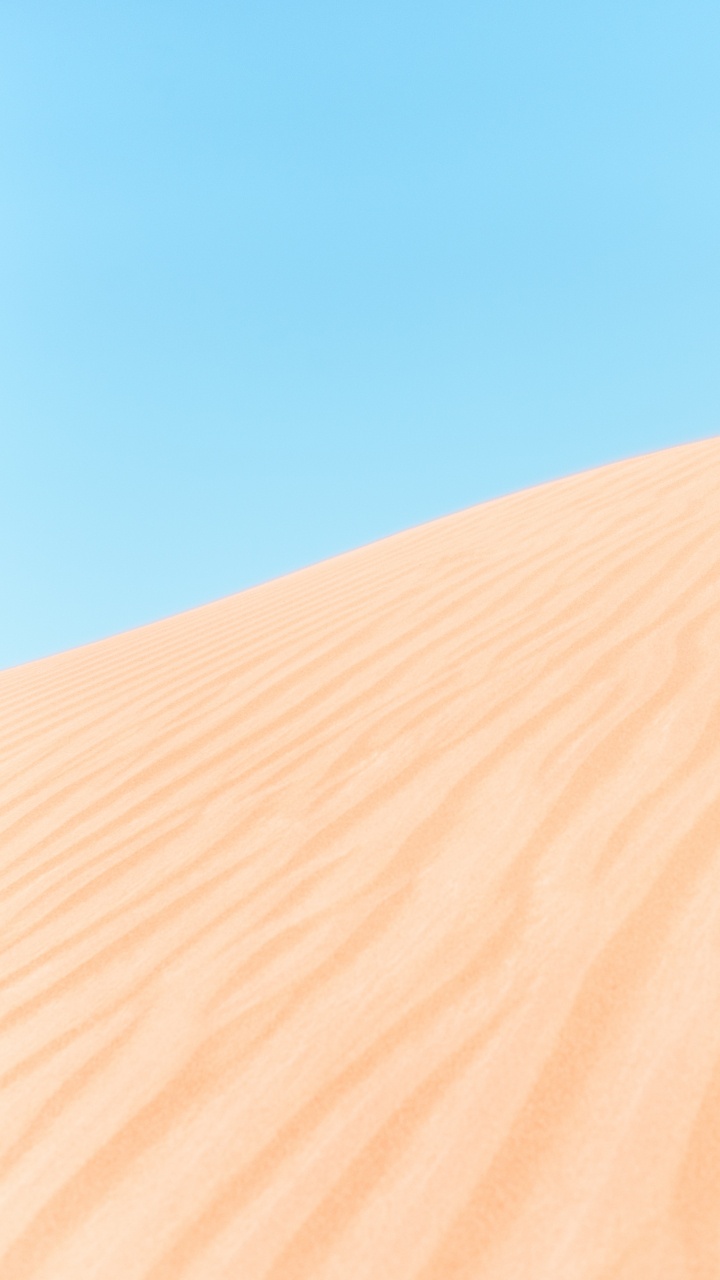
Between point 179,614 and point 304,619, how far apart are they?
7.93 feet

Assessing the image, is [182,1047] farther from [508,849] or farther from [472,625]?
→ [472,625]

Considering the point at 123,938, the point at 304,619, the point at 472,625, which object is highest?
the point at 304,619

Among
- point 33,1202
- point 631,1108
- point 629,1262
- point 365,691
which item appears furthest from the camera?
point 365,691

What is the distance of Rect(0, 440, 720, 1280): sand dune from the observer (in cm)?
→ 209

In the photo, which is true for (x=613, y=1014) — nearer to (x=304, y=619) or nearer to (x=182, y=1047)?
(x=182, y=1047)

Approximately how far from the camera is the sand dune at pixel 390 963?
6.85 ft

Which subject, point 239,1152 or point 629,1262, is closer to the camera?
point 629,1262

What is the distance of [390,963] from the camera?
275 centimetres

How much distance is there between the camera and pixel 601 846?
301 cm

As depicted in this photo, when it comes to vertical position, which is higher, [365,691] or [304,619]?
[304,619]

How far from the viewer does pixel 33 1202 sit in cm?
232

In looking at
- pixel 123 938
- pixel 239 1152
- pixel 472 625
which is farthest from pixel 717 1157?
pixel 472 625

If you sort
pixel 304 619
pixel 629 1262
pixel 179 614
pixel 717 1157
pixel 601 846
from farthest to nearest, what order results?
pixel 179 614, pixel 304 619, pixel 601 846, pixel 717 1157, pixel 629 1262

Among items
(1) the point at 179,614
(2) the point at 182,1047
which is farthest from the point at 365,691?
(1) the point at 179,614
